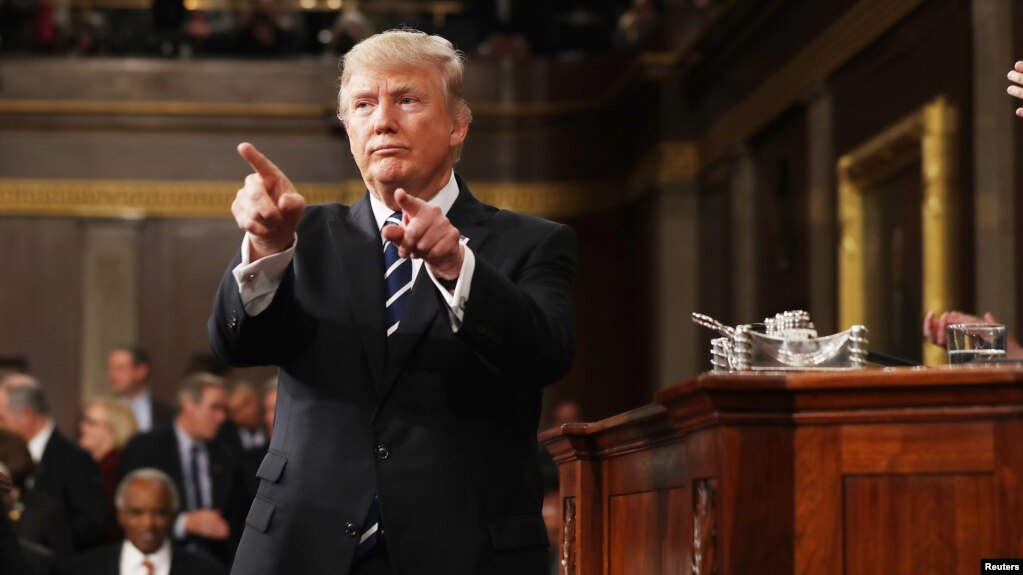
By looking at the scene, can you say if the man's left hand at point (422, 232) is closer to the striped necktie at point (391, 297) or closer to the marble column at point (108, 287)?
the striped necktie at point (391, 297)

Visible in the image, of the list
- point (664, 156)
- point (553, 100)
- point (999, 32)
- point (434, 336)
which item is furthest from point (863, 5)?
point (434, 336)

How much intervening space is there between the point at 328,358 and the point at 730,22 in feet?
26.3

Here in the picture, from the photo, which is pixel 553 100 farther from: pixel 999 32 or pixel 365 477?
pixel 365 477

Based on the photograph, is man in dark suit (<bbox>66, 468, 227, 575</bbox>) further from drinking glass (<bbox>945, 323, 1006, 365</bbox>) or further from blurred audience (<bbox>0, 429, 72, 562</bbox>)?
drinking glass (<bbox>945, 323, 1006, 365</bbox>)

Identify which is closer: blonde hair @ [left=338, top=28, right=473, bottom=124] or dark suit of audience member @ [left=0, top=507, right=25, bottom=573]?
blonde hair @ [left=338, top=28, right=473, bottom=124]

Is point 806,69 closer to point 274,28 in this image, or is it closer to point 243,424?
point 243,424

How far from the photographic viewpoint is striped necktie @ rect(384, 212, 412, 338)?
271 centimetres

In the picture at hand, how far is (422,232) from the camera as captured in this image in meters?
2.42

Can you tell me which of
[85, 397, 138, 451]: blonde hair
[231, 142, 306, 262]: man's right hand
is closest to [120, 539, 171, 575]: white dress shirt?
[85, 397, 138, 451]: blonde hair

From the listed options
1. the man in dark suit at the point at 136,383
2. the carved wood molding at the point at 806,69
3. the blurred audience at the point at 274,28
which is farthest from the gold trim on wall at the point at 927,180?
the blurred audience at the point at 274,28

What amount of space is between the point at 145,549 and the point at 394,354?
423 cm

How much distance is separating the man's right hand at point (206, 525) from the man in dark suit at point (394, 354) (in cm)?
482

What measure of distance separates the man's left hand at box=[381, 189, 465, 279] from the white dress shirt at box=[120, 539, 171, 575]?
4.42 metres

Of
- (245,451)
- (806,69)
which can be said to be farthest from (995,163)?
(245,451)
